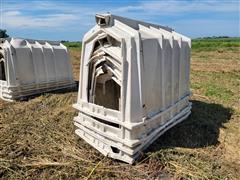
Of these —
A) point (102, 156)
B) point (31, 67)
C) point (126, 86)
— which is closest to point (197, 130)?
point (102, 156)

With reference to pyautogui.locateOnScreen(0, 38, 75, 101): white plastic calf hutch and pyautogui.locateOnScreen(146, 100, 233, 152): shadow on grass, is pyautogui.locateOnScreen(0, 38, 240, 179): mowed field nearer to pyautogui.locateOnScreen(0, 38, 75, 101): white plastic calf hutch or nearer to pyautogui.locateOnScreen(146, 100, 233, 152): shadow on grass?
pyautogui.locateOnScreen(146, 100, 233, 152): shadow on grass

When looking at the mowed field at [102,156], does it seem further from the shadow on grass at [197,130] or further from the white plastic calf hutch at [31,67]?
the white plastic calf hutch at [31,67]

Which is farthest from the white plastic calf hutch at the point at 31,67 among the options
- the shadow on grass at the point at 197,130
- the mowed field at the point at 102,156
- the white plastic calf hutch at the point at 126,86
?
the shadow on grass at the point at 197,130

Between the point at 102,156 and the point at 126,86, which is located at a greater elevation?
the point at 126,86

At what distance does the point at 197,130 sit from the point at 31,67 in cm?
599

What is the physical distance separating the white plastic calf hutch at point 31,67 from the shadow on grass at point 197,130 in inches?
202

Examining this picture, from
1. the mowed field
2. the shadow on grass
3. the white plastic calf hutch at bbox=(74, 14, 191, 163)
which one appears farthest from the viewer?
the shadow on grass

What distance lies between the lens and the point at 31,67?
396 inches

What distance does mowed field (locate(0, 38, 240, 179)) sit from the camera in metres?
4.89

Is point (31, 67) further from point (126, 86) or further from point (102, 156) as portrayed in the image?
point (126, 86)

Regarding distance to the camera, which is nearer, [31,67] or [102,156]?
[102,156]

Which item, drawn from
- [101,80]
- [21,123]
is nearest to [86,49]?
[101,80]

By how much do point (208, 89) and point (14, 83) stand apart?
7.04m

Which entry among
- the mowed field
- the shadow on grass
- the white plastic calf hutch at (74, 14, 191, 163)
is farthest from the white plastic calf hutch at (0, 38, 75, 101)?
the shadow on grass
